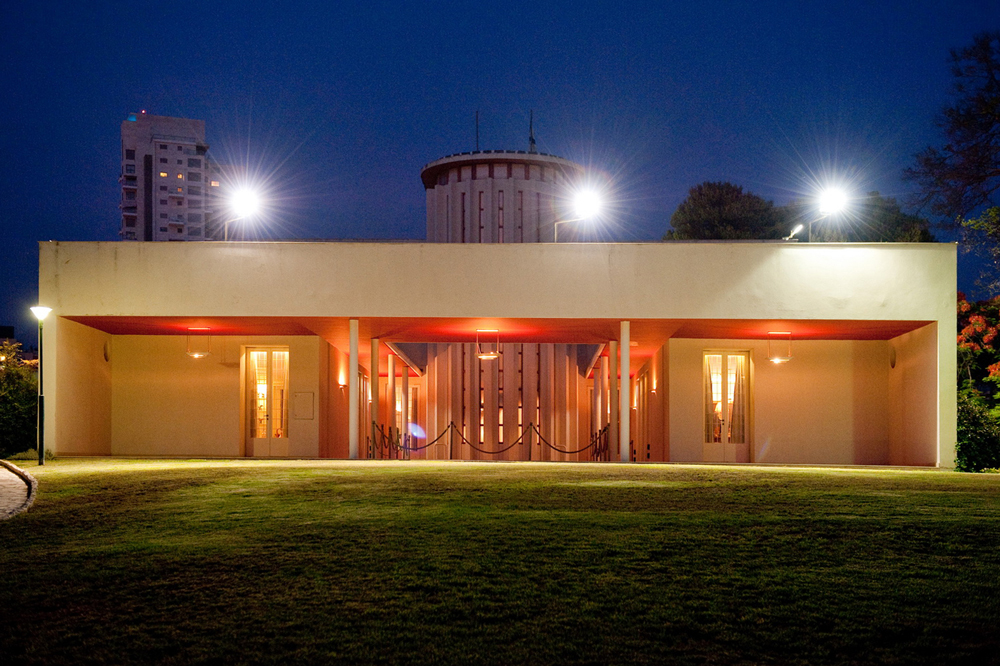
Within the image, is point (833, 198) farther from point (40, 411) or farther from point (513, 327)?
point (40, 411)

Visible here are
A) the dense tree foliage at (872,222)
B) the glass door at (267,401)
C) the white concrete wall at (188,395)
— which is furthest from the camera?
the dense tree foliage at (872,222)

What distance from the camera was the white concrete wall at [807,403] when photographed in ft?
68.5

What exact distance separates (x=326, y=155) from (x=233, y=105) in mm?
35807

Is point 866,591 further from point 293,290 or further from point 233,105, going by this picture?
point 233,105

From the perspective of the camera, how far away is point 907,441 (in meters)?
19.5

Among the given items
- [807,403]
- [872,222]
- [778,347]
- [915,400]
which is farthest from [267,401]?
[872,222]

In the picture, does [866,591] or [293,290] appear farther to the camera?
[293,290]

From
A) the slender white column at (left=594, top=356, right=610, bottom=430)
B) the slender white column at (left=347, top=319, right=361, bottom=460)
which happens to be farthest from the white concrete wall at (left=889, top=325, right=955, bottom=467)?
the slender white column at (left=347, top=319, right=361, bottom=460)

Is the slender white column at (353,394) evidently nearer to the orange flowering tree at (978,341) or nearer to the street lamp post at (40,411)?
the street lamp post at (40,411)

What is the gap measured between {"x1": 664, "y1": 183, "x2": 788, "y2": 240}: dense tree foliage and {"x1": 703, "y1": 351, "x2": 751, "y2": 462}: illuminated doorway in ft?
77.0

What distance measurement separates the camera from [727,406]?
2134 centimetres

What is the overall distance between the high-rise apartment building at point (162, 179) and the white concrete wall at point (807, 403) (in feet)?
325

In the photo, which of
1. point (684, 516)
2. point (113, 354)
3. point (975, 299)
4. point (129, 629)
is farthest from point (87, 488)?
point (975, 299)

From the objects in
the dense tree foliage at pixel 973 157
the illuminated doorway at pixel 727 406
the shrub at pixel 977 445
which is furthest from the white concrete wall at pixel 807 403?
the dense tree foliage at pixel 973 157
